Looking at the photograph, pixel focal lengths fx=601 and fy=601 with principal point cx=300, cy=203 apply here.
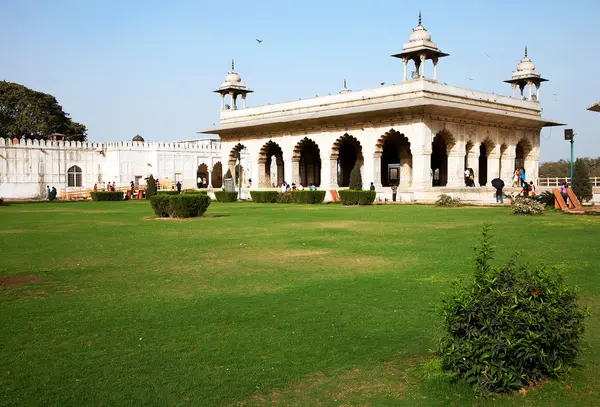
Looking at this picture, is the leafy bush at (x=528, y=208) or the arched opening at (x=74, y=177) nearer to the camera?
the leafy bush at (x=528, y=208)

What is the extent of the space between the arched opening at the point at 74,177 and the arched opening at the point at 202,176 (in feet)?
30.9

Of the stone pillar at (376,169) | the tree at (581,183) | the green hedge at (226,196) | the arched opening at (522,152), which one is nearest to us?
the tree at (581,183)

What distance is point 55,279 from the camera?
708 centimetres

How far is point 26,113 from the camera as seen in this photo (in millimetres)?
53188

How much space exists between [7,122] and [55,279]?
51416mm

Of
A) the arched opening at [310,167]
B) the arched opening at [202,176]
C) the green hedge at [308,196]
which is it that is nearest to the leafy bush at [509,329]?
the green hedge at [308,196]

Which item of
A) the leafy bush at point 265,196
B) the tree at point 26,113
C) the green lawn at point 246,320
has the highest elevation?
the tree at point 26,113

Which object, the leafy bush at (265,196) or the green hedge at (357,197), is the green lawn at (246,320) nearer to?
the green hedge at (357,197)

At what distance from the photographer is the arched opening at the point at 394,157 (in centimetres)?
2814

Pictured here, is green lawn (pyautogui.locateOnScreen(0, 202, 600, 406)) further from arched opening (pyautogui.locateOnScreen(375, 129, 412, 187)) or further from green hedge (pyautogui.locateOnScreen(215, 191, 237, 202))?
green hedge (pyautogui.locateOnScreen(215, 191, 237, 202))

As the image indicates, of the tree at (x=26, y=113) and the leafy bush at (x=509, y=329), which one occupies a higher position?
the tree at (x=26, y=113)

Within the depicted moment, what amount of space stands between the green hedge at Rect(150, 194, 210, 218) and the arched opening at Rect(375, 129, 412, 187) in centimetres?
1323

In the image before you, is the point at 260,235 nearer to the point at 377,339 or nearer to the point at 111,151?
the point at 377,339

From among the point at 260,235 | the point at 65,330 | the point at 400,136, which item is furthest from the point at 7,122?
the point at 65,330
